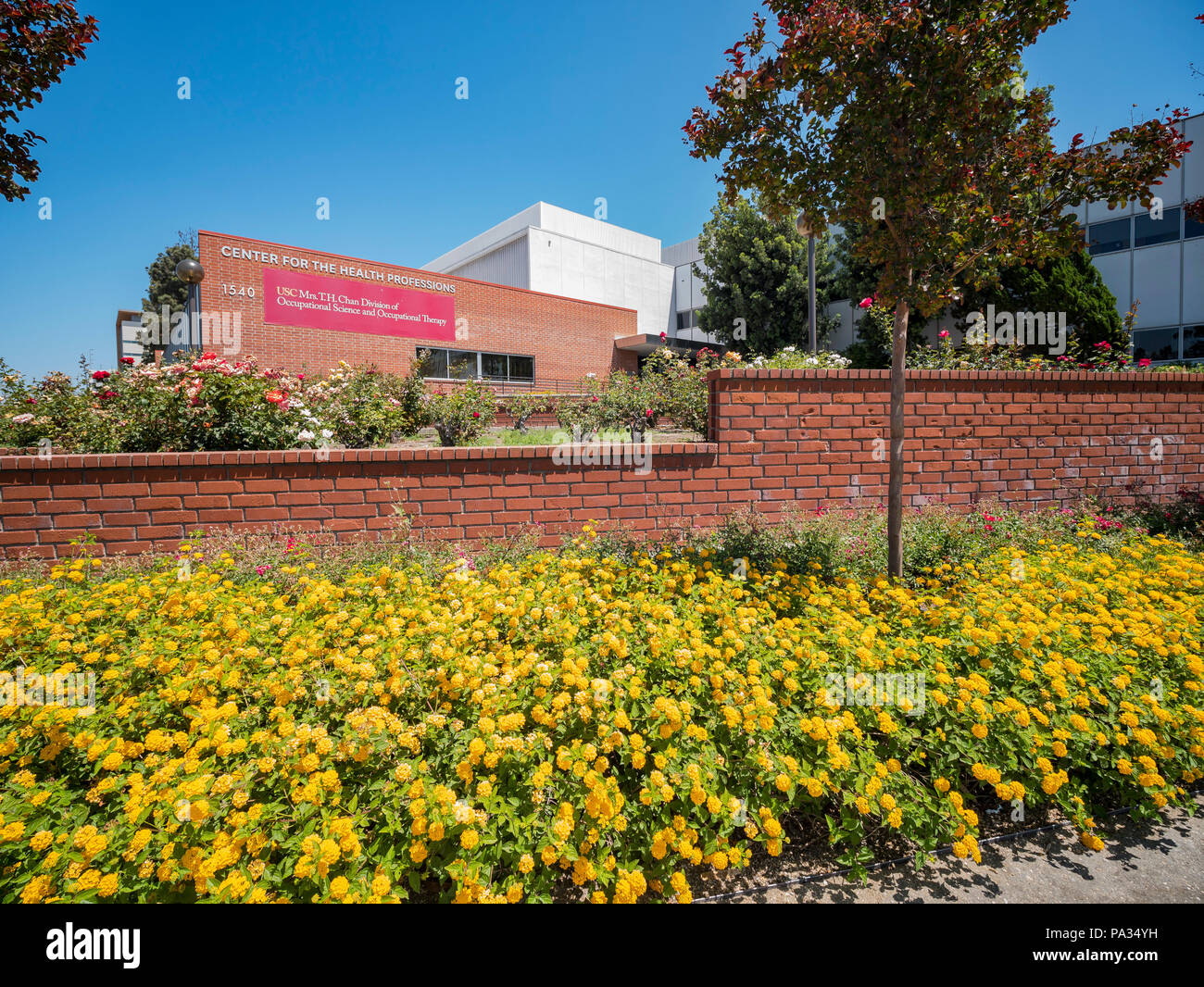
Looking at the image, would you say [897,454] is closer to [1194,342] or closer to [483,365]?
[1194,342]

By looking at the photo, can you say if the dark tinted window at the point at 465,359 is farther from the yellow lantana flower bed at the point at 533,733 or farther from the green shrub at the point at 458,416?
the yellow lantana flower bed at the point at 533,733

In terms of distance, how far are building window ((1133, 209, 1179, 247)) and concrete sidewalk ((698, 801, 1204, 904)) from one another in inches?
749

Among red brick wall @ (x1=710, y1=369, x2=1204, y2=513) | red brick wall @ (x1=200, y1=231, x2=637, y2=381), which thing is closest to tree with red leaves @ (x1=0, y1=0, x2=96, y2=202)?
red brick wall @ (x1=710, y1=369, x2=1204, y2=513)

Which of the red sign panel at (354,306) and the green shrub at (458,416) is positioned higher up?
the red sign panel at (354,306)

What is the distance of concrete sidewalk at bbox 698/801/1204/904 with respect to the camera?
1682mm

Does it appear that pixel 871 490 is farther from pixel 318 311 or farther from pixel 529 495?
pixel 318 311

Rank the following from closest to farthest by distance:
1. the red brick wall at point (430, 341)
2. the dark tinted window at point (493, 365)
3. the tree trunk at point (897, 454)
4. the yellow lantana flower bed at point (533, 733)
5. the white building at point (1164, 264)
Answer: the yellow lantana flower bed at point (533, 733) → the tree trunk at point (897, 454) → the white building at point (1164, 264) → the red brick wall at point (430, 341) → the dark tinted window at point (493, 365)

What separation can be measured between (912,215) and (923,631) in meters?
2.36

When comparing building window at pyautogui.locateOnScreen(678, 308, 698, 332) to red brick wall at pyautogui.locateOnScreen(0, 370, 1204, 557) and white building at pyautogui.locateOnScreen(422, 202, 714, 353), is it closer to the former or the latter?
white building at pyautogui.locateOnScreen(422, 202, 714, 353)

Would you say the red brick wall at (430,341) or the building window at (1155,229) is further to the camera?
the red brick wall at (430,341)

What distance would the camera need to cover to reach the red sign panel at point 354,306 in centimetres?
1586

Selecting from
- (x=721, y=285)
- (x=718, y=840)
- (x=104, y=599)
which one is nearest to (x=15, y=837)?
(x=104, y=599)

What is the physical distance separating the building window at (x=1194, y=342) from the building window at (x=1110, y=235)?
8.94ft

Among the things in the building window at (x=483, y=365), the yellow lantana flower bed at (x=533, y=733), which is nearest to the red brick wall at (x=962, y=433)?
the yellow lantana flower bed at (x=533, y=733)
